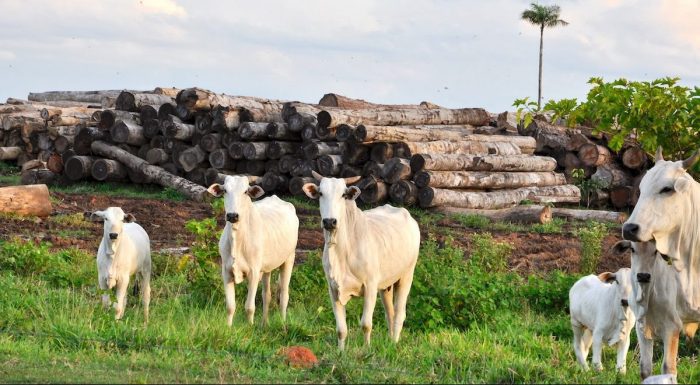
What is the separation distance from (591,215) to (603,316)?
12.8m

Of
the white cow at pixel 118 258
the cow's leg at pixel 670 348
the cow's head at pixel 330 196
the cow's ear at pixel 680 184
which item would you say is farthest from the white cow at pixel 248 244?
the cow's ear at pixel 680 184

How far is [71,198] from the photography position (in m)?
22.4

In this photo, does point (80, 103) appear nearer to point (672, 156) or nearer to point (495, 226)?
point (495, 226)

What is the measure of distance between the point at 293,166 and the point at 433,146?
10.4ft

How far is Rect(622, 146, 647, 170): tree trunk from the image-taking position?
83.5 feet

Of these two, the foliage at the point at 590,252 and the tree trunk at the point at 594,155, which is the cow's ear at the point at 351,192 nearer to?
the foliage at the point at 590,252

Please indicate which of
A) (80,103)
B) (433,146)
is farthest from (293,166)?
(80,103)

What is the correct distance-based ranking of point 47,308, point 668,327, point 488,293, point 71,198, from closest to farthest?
point 668,327 → point 47,308 → point 488,293 → point 71,198

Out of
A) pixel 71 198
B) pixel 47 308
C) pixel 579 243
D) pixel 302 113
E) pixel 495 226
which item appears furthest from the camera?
pixel 302 113

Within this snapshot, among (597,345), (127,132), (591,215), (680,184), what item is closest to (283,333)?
(597,345)

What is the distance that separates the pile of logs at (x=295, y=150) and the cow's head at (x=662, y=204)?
13.9m

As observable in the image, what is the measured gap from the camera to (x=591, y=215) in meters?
22.5

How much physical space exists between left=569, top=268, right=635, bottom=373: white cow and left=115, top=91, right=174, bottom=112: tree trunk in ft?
55.4

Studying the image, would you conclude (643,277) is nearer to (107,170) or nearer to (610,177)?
(610,177)
